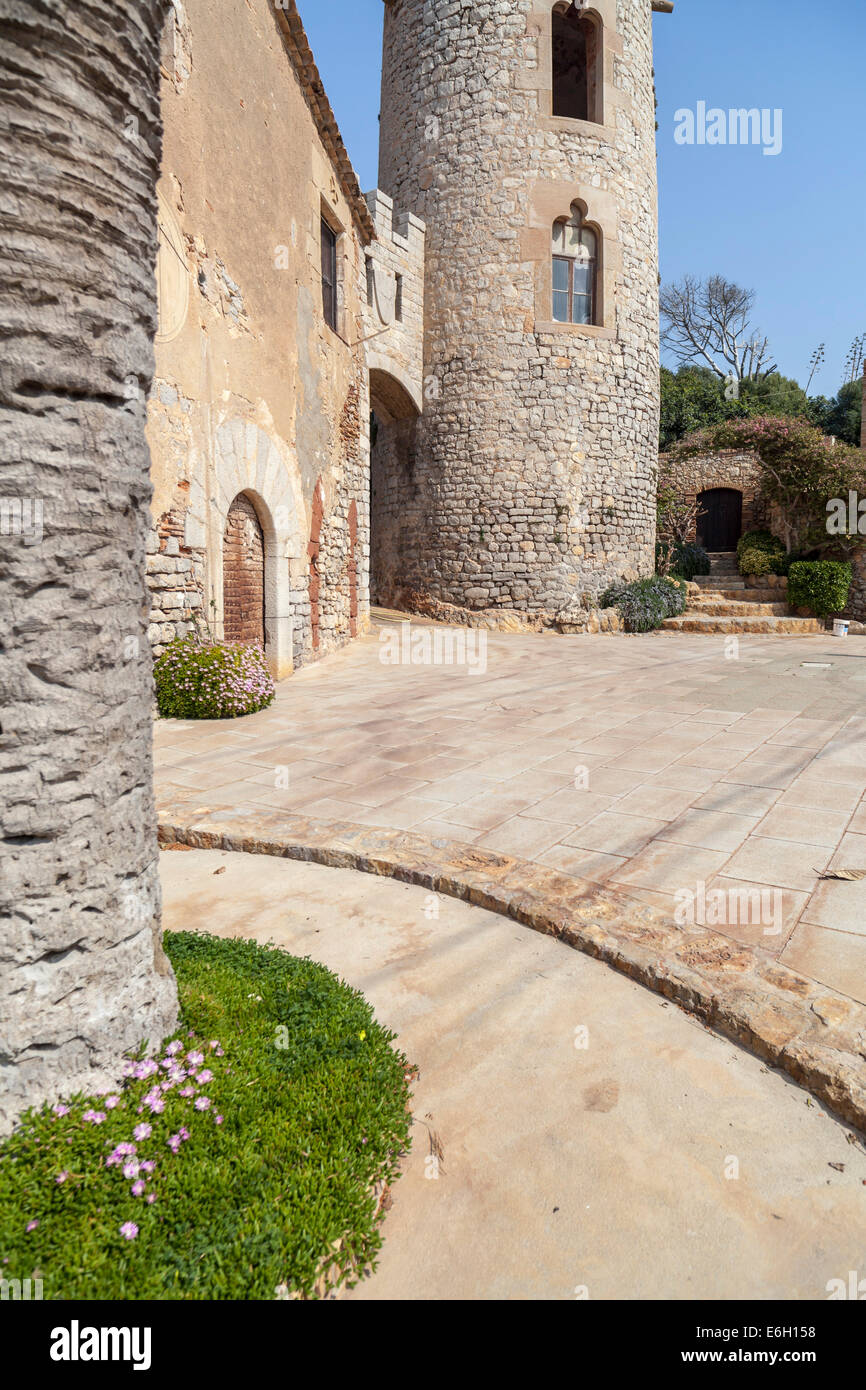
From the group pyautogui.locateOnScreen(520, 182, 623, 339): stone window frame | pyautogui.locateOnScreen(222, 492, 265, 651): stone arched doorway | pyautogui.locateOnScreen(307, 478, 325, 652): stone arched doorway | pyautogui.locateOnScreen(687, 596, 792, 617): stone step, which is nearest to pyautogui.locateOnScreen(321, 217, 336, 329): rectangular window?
pyautogui.locateOnScreen(307, 478, 325, 652): stone arched doorway

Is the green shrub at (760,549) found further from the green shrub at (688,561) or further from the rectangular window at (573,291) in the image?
the rectangular window at (573,291)

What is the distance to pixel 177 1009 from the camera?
6.88 ft

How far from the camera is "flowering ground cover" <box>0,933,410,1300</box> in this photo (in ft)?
4.85

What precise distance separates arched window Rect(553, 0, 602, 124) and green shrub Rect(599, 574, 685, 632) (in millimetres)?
7908

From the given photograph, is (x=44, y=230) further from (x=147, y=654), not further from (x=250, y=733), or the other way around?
(x=250, y=733)

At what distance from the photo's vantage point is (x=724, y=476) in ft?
63.5

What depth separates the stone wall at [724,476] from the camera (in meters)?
18.7

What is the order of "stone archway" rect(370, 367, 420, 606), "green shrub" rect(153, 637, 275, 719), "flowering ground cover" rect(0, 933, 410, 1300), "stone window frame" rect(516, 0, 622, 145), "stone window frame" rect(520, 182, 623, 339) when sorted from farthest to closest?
"stone archway" rect(370, 367, 420, 606) < "stone window frame" rect(520, 182, 623, 339) < "stone window frame" rect(516, 0, 622, 145) < "green shrub" rect(153, 637, 275, 719) < "flowering ground cover" rect(0, 933, 410, 1300)

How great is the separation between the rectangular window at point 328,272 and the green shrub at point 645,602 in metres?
6.75

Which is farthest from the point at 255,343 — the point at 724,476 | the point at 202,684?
the point at 724,476

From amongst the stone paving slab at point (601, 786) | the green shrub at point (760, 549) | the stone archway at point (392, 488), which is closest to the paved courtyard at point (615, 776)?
the stone paving slab at point (601, 786)

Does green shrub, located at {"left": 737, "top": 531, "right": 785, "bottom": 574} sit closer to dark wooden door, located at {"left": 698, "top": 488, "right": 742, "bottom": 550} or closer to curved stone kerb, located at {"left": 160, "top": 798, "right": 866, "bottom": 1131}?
dark wooden door, located at {"left": 698, "top": 488, "right": 742, "bottom": 550}

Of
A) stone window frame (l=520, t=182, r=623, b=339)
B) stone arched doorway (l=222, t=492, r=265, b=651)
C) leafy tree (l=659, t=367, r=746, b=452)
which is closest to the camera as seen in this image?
stone arched doorway (l=222, t=492, r=265, b=651)

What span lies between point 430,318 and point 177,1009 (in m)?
14.1
